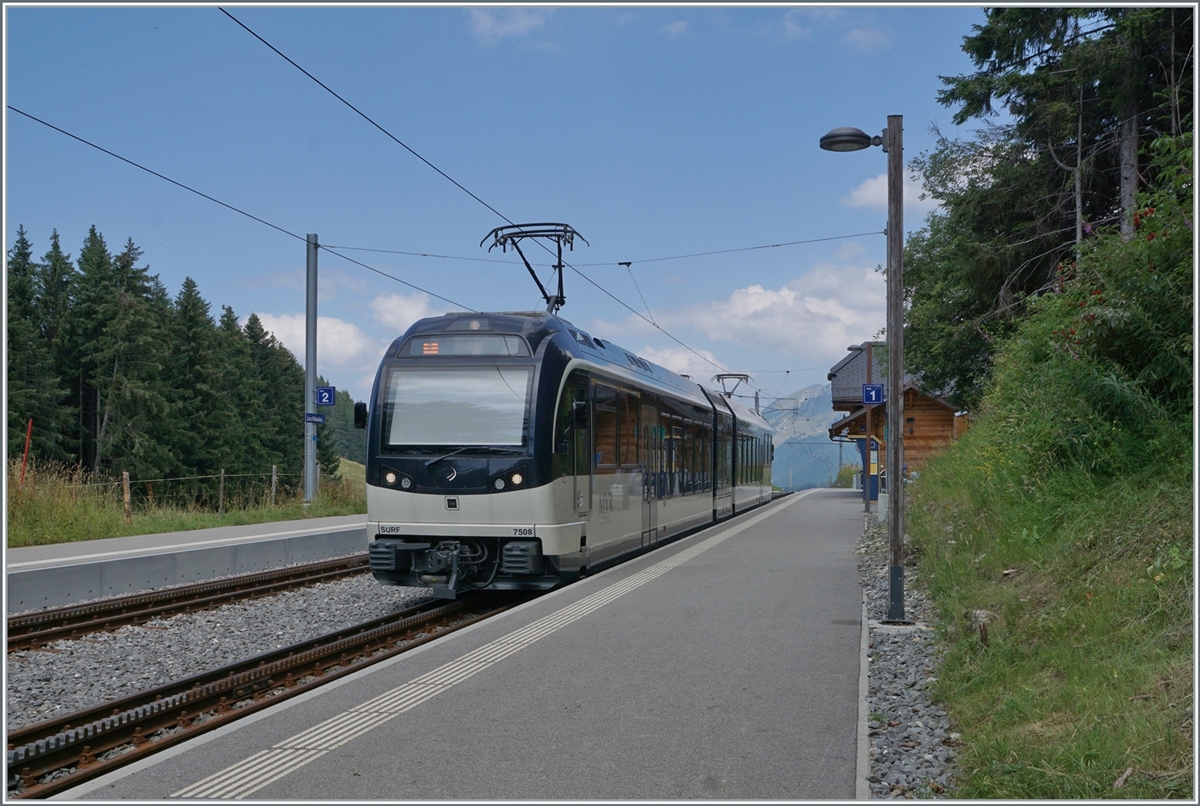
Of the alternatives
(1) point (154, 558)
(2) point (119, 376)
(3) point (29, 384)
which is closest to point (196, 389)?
(2) point (119, 376)

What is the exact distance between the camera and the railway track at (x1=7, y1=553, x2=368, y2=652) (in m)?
10.5

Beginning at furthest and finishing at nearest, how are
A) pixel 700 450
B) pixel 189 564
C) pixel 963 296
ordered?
pixel 963 296
pixel 700 450
pixel 189 564

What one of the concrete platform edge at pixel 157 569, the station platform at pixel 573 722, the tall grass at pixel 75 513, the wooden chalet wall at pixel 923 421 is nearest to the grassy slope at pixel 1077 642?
the station platform at pixel 573 722

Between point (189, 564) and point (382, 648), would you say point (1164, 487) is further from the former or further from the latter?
point (189, 564)

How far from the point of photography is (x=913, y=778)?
5211 millimetres

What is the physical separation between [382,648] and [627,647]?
9.46ft

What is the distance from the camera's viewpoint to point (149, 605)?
12570 millimetres

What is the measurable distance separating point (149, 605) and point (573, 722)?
332 inches

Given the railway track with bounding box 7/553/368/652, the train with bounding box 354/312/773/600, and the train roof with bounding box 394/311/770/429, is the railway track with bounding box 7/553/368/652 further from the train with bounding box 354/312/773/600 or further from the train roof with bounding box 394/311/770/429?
the train roof with bounding box 394/311/770/429

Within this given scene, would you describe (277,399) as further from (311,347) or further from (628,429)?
(628,429)

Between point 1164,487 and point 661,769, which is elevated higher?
point 1164,487

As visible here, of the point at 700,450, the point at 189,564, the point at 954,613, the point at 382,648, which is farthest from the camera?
the point at 700,450

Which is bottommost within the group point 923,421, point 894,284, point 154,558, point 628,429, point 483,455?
point 154,558

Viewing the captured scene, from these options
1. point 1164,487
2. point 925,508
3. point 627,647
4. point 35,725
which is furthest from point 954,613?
point 925,508
